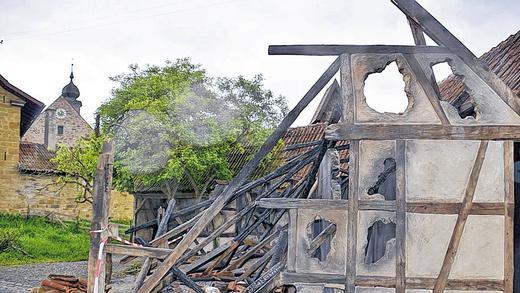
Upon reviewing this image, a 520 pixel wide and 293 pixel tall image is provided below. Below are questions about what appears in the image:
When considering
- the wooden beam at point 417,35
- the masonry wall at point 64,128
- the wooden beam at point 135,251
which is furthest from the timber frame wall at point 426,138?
the masonry wall at point 64,128

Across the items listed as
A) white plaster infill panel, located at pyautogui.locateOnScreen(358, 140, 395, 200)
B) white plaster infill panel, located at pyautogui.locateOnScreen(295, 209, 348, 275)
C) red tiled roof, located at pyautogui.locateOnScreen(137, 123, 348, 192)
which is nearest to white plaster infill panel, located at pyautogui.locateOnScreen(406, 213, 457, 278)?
white plaster infill panel, located at pyautogui.locateOnScreen(358, 140, 395, 200)


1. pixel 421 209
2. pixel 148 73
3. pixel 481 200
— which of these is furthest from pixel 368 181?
pixel 148 73

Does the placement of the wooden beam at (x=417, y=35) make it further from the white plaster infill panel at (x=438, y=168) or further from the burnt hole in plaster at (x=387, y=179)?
the burnt hole in plaster at (x=387, y=179)

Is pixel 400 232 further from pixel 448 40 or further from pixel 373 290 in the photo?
pixel 448 40

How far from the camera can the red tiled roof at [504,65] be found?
678cm

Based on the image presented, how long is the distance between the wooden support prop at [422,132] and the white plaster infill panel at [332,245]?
714mm

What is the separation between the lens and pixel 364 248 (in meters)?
5.36

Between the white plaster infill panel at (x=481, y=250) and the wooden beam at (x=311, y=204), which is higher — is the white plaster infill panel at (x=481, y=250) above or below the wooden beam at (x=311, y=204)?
below

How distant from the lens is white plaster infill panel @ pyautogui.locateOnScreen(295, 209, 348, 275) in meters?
5.41

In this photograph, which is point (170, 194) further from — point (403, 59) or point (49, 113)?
point (49, 113)

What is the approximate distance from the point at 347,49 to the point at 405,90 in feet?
2.13

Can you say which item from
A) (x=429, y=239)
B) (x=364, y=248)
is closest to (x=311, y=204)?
(x=364, y=248)

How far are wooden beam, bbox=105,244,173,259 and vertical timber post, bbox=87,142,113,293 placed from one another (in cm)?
14

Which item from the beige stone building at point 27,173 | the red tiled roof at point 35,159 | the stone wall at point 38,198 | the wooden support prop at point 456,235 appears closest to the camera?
the wooden support prop at point 456,235
